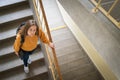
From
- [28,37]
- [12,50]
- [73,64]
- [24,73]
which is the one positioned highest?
[28,37]

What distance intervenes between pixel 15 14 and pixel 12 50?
862mm

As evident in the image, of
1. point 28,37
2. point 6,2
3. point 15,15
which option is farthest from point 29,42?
point 6,2

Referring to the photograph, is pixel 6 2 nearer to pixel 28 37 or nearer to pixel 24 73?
pixel 28 37

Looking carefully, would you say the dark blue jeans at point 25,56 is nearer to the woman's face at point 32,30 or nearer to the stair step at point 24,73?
the stair step at point 24,73

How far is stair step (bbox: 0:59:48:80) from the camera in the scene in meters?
4.41

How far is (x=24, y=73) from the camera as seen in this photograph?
4.47m

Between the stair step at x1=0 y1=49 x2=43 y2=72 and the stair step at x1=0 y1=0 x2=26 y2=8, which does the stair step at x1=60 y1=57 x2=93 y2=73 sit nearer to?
the stair step at x1=0 y1=49 x2=43 y2=72

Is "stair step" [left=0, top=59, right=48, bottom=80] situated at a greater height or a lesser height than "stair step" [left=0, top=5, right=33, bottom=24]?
lesser

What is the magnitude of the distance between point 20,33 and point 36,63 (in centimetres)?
119

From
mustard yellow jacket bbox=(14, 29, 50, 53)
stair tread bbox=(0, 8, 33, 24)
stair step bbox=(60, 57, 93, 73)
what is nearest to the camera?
mustard yellow jacket bbox=(14, 29, 50, 53)

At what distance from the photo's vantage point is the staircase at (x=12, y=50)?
443 cm

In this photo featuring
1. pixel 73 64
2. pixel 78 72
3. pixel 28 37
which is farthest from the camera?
A: pixel 73 64

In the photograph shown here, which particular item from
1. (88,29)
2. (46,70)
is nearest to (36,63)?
(46,70)

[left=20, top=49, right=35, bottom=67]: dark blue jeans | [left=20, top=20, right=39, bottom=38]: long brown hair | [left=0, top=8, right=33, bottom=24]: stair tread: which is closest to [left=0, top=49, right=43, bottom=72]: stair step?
[left=20, top=49, right=35, bottom=67]: dark blue jeans
